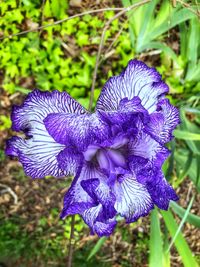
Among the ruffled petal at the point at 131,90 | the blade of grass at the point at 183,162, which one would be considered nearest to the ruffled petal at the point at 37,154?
the ruffled petal at the point at 131,90

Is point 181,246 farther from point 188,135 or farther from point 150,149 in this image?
point 150,149

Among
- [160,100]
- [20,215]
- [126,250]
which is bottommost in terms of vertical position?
[126,250]

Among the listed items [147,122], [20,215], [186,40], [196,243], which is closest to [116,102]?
[147,122]

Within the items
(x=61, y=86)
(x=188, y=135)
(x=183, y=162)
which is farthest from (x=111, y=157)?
(x=61, y=86)

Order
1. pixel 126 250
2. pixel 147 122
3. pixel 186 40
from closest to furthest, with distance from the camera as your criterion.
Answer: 1. pixel 147 122
2. pixel 186 40
3. pixel 126 250

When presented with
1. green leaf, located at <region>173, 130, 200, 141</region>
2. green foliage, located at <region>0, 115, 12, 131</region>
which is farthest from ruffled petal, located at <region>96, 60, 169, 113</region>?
green foliage, located at <region>0, 115, 12, 131</region>

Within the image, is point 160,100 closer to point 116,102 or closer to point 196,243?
point 116,102
